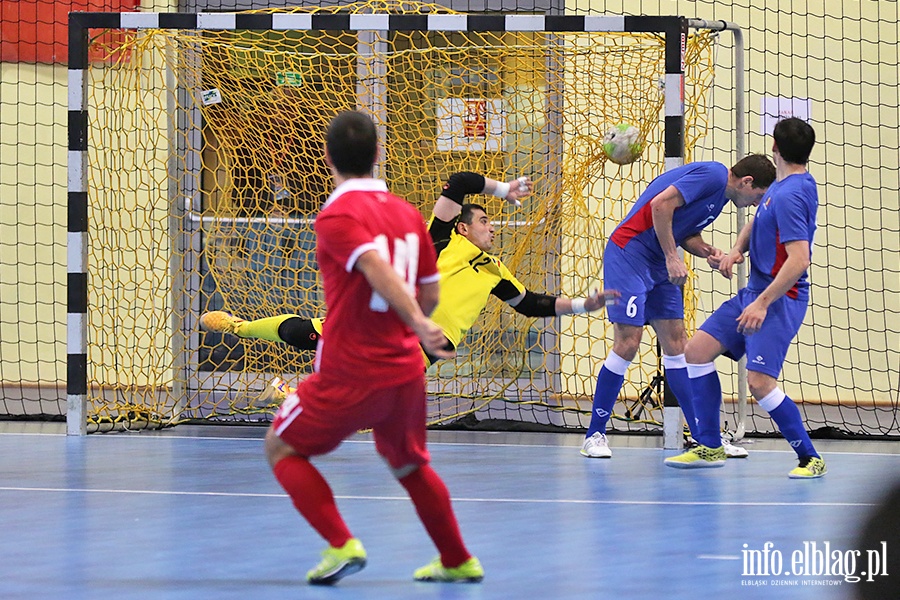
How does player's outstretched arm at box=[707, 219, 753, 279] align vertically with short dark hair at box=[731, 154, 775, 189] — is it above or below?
below

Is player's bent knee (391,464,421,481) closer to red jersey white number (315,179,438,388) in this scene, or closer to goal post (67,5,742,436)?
red jersey white number (315,179,438,388)

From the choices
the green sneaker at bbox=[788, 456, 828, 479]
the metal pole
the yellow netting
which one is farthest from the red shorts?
the yellow netting

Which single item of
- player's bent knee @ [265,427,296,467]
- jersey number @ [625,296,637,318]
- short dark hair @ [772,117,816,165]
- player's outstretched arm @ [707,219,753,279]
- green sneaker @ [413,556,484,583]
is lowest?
green sneaker @ [413,556,484,583]

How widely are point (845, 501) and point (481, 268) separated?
2.12 m

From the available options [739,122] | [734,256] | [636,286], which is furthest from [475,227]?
[739,122]

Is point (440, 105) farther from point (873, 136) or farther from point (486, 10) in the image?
point (873, 136)

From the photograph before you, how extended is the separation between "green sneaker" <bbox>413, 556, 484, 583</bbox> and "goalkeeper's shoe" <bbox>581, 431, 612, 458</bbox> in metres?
3.10

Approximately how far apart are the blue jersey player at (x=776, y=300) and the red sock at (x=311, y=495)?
280 centimetres

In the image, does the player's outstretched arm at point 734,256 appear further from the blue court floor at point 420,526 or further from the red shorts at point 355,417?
the red shorts at point 355,417

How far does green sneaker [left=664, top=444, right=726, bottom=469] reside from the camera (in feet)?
20.5

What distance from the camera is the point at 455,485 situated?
562cm

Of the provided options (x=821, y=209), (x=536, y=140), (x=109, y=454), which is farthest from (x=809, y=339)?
(x=109, y=454)

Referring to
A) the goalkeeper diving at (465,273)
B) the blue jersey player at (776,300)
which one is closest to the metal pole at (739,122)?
the blue jersey player at (776,300)

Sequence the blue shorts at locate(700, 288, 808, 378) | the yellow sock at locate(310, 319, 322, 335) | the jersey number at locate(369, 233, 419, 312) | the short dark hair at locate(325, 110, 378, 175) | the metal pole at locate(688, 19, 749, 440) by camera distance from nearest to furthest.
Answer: the jersey number at locate(369, 233, 419, 312), the short dark hair at locate(325, 110, 378, 175), the blue shorts at locate(700, 288, 808, 378), the yellow sock at locate(310, 319, 322, 335), the metal pole at locate(688, 19, 749, 440)
